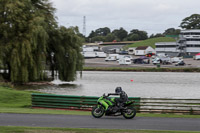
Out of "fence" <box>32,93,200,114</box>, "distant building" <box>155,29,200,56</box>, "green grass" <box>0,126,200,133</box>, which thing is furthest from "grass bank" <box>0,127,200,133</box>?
"distant building" <box>155,29,200,56</box>

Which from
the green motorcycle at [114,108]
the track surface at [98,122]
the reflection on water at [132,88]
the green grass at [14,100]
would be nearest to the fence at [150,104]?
the track surface at [98,122]

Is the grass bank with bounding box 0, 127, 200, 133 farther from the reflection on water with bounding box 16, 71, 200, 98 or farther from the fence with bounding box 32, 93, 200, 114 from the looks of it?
the reflection on water with bounding box 16, 71, 200, 98

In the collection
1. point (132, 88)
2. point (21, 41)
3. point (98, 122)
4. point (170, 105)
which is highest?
point (21, 41)

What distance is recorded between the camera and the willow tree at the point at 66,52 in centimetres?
5569

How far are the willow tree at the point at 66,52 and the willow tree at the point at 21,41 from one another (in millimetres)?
4140

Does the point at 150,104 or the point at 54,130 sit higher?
the point at 150,104

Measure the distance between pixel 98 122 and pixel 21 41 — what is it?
33566 millimetres

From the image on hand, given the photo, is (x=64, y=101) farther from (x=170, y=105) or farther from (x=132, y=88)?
(x=132, y=88)

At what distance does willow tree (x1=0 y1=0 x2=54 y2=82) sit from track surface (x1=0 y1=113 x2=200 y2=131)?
2945cm

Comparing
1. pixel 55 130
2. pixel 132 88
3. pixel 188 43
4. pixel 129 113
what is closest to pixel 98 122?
pixel 129 113

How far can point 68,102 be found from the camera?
23.3 metres

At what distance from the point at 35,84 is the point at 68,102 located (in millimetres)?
29225

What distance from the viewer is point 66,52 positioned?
2217 inches

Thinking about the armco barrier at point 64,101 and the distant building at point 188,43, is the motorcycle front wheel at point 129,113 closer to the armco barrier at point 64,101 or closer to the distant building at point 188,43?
the armco barrier at point 64,101
